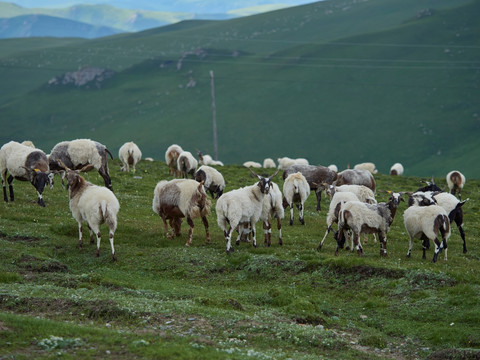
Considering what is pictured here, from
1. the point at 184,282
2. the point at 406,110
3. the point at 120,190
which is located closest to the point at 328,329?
the point at 184,282

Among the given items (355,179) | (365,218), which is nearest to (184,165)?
(355,179)

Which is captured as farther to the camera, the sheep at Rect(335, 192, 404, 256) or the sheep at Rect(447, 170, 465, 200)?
the sheep at Rect(447, 170, 465, 200)

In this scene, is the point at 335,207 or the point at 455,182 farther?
the point at 455,182

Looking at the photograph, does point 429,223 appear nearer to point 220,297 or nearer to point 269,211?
point 269,211

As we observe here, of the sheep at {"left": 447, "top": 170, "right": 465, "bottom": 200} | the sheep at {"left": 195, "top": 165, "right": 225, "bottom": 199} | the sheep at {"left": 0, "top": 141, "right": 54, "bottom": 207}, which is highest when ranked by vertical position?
the sheep at {"left": 0, "top": 141, "right": 54, "bottom": 207}

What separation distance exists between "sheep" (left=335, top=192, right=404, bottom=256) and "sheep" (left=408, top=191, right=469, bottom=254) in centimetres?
261

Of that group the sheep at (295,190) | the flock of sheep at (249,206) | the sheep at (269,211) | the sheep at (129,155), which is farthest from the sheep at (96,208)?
the sheep at (129,155)

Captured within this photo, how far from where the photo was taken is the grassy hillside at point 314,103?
449 ft

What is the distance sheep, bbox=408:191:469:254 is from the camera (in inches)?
989

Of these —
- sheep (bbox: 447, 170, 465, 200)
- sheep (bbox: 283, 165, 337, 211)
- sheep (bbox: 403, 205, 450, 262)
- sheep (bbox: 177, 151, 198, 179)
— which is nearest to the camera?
sheep (bbox: 403, 205, 450, 262)

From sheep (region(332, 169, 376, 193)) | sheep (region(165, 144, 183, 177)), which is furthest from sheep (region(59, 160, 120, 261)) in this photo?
sheep (region(165, 144, 183, 177))

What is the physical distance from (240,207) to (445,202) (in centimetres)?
904

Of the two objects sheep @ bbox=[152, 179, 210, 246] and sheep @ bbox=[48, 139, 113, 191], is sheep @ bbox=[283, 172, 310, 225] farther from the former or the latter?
sheep @ bbox=[48, 139, 113, 191]

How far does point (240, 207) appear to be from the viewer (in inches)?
896
